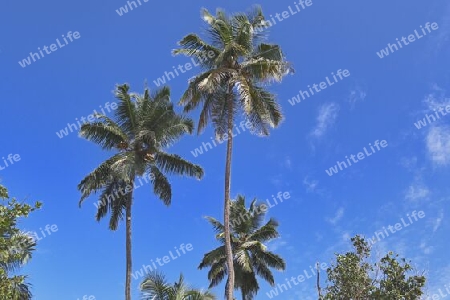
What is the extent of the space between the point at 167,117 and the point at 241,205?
11.6 meters

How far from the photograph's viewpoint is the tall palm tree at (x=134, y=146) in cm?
2584

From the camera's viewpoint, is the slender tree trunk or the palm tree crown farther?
the palm tree crown

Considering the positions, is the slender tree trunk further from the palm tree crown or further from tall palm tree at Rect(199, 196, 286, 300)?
tall palm tree at Rect(199, 196, 286, 300)

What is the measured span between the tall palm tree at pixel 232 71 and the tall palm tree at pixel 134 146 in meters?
2.97

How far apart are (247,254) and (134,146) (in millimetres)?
11321

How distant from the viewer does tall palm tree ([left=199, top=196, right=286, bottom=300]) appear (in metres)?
32.7

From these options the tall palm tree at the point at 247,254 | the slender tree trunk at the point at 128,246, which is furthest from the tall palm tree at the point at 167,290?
the tall palm tree at the point at 247,254

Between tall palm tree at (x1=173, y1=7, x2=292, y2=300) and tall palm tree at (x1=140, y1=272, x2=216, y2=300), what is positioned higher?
tall palm tree at (x1=173, y1=7, x2=292, y2=300)

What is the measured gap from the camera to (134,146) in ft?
86.5

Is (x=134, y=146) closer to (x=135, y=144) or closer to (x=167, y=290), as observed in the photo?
(x=135, y=144)

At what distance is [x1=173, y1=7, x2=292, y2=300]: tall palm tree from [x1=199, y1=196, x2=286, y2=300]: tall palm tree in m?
11.4

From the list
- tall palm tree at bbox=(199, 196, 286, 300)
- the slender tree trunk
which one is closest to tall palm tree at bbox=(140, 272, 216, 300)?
the slender tree trunk

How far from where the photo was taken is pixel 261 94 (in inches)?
930

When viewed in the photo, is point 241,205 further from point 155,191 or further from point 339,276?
point 339,276
